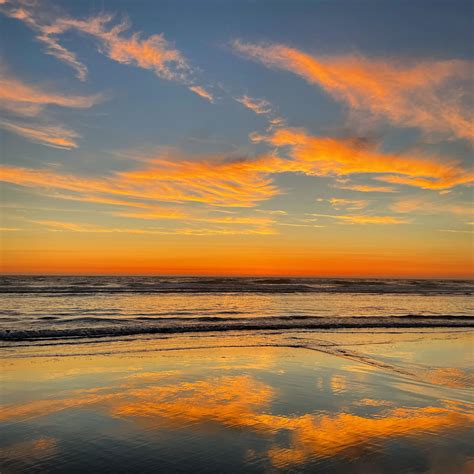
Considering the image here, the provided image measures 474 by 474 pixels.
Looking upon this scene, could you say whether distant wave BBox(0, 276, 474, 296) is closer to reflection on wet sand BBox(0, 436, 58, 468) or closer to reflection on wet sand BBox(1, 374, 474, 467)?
reflection on wet sand BBox(1, 374, 474, 467)

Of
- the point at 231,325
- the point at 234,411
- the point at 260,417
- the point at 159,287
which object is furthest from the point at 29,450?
the point at 159,287

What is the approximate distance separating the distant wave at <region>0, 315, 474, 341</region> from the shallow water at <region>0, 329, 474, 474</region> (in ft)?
12.3

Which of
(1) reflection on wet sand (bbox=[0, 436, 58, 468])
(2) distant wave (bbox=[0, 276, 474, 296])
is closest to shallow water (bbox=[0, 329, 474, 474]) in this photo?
(1) reflection on wet sand (bbox=[0, 436, 58, 468])

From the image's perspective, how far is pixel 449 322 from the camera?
84.8 ft

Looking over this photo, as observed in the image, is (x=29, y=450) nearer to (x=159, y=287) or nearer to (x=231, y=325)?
(x=231, y=325)

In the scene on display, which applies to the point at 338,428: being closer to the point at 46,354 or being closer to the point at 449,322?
the point at 46,354

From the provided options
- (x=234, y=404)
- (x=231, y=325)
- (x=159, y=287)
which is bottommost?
(x=159, y=287)

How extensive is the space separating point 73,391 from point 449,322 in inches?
951

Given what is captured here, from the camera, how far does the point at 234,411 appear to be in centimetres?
775

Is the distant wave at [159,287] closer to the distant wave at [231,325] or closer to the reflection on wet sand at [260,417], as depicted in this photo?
the distant wave at [231,325]

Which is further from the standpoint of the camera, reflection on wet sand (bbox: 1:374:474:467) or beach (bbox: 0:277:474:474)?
reflection on wet sand (bbox: 1:374:474:467)

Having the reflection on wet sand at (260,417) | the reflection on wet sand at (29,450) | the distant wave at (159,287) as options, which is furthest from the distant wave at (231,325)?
the distant wave at (159,287)

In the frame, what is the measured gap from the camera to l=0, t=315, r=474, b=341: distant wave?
714 inches

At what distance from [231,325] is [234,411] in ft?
48.6
